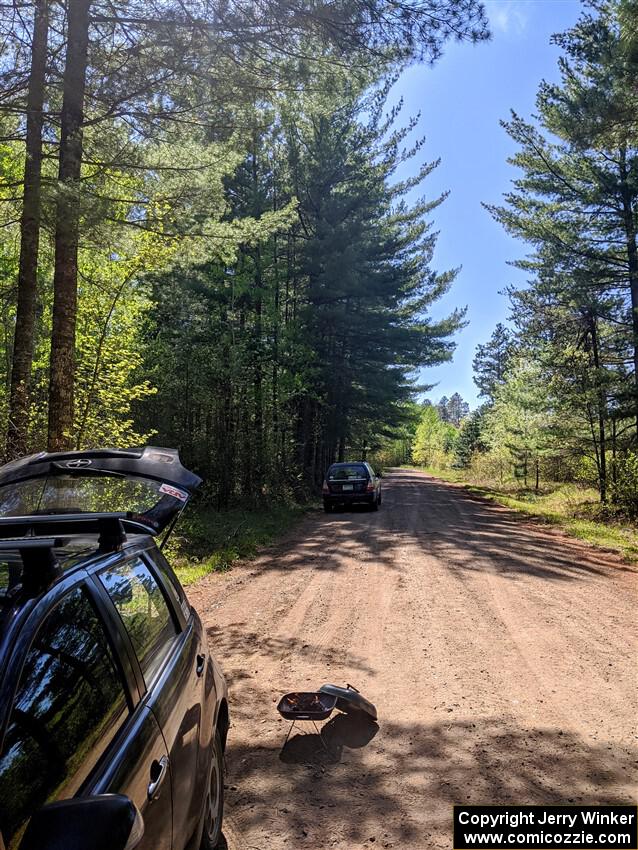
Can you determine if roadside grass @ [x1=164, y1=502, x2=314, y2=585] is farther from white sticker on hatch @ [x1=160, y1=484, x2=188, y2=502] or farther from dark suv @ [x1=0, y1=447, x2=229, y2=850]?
dark suv @ [x1=0, y1=447, x2=229, y2=850]

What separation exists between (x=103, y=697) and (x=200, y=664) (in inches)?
44.5

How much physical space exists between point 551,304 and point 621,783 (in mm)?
19569

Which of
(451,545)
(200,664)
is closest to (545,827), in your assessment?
(200,664)

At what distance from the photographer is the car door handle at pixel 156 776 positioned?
1.87 meters

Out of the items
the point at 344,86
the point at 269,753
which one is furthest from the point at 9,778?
the point at 344,86

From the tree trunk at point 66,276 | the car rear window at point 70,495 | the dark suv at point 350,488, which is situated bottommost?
the dark suv at point 350,488

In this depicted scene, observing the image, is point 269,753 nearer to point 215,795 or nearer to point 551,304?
point 215,795

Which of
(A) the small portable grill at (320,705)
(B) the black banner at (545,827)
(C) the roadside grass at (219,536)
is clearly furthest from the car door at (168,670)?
(C) the roadside grass at (219,536)

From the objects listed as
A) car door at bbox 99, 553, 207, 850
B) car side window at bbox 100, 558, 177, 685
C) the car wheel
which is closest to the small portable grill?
the car wheel

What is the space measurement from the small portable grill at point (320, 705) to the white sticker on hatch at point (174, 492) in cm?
184

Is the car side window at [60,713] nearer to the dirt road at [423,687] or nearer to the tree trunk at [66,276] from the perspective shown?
the dirt road at [423,687]

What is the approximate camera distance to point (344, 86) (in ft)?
29.6

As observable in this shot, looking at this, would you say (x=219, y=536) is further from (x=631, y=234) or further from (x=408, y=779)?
(x=631, y=234)

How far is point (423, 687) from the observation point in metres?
4.86
